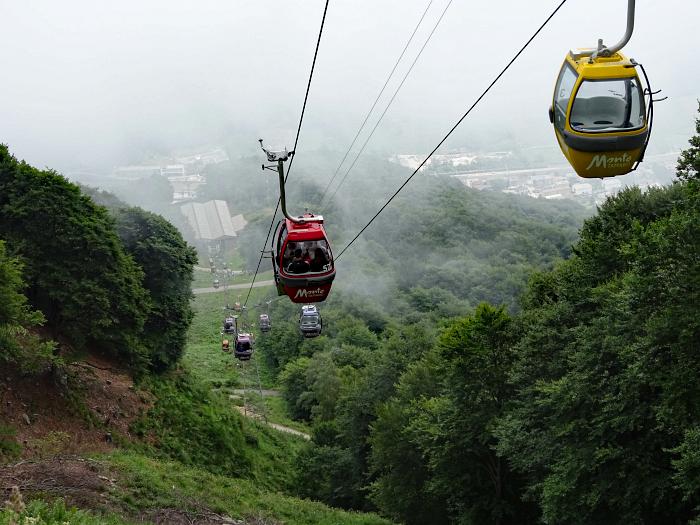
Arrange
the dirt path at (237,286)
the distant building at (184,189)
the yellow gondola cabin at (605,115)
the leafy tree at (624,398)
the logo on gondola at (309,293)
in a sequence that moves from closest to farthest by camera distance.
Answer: the yellow gondola cabin at (605,115), the logo on gondola at (309,293), the leafy tree at (624,398), the dirt path at (237,286), the distant building at (184,189)

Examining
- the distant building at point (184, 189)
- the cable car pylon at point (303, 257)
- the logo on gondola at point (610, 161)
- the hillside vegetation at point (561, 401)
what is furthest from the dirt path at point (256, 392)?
the distant building at point (184, 189)

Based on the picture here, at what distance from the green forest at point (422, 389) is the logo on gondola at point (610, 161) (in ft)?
27.5

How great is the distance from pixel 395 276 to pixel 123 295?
339ft

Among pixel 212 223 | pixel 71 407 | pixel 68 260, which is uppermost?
pixel 212 223

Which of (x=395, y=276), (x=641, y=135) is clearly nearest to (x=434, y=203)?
(x=395, y=276)

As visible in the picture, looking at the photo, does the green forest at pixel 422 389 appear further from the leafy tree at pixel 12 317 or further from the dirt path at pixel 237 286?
the dirt path at pixel 237 286

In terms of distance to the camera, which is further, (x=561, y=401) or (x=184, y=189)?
(x=184, y=189)

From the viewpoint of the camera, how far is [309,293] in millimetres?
18219

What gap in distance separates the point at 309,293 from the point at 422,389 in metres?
20.2

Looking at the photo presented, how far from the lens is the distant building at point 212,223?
150 meters

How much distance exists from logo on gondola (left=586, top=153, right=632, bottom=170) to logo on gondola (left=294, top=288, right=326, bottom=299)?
28.6ft

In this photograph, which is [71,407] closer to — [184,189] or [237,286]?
[237,286]

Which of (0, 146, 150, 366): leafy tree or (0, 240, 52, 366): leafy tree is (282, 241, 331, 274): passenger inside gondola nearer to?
(0, 240, 52, 366): leafy tree

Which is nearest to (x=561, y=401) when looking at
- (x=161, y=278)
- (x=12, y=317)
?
(x=12, y=317)
